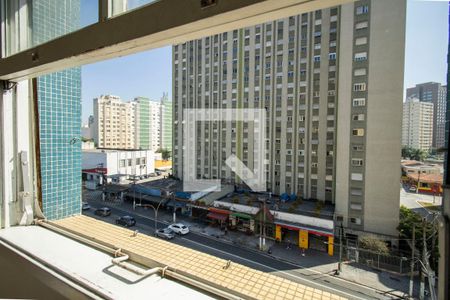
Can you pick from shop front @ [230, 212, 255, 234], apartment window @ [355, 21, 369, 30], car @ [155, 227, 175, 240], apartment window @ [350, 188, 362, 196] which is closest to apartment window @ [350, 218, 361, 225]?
apartment window @ [350, 188, 362, 196]

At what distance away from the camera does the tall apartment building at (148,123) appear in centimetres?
2595

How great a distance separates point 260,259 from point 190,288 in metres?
6.07

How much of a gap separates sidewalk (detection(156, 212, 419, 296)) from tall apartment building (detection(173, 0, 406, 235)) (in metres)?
2.09

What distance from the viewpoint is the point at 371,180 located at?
23.7 ft

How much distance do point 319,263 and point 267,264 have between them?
138cm

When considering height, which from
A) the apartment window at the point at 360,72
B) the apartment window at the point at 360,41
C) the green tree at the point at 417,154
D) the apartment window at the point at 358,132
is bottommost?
the green tree at the point at 417,154

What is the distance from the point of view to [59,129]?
4.29 feet

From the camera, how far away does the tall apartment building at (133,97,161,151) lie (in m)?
26.0

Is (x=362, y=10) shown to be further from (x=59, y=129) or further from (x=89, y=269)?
(x=89, y=269)

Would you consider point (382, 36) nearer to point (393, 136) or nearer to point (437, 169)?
point (393, 136)

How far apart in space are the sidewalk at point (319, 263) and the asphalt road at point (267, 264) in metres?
0.18

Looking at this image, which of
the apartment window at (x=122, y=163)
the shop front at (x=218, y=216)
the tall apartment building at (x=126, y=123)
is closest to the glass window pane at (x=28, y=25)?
the shop front at (x=218, y=216)

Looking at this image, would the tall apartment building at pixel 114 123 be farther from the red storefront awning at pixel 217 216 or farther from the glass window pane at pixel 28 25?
the glass window pane at pixel 28 25

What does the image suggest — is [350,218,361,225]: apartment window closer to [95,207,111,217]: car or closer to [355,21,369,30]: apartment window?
[355,21,369,30]: apartment window
